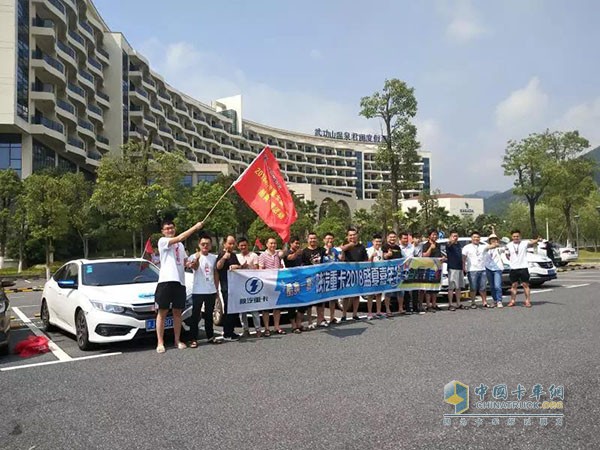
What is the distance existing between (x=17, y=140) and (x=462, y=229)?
226 feet

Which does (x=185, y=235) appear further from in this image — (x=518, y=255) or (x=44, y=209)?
(x=44, y=209)

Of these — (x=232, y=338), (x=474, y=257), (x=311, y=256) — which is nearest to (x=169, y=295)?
(x=232, y=338)

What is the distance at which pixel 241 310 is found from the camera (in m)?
8.66

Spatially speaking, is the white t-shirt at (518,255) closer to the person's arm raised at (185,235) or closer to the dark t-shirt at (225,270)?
the dark t-shirt at (225,270)

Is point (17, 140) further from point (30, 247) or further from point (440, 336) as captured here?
point (440, 336)

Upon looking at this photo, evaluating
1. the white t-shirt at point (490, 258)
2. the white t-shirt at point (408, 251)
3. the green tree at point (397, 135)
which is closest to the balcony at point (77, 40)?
the green tree at point (397, 135)

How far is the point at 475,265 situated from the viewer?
461 inches

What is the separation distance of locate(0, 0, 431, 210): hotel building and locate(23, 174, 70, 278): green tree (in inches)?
306

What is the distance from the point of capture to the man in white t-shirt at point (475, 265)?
460 inches

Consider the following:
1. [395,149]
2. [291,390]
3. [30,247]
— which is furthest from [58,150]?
[291,390]

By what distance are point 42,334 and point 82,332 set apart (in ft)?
7.65

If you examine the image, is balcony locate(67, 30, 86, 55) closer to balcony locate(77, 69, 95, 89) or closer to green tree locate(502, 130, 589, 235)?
balcony locate(77, 69, 95, 89)

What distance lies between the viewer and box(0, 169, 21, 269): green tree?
3522 centimetres

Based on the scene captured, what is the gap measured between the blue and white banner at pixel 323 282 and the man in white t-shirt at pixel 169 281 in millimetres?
1242
